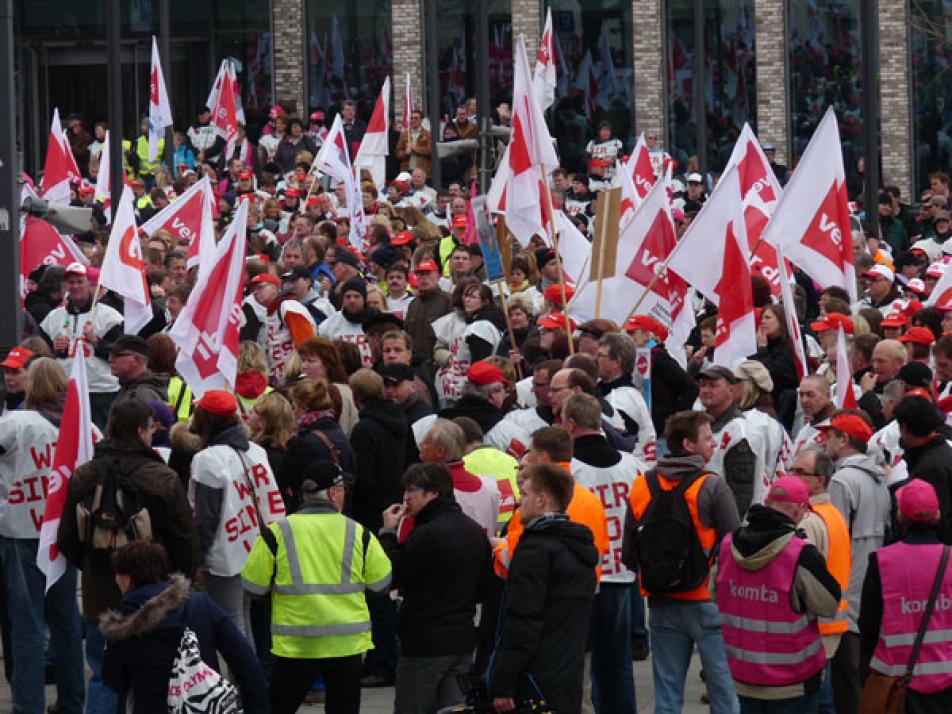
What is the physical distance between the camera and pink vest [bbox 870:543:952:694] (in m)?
8.49

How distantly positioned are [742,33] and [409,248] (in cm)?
1949

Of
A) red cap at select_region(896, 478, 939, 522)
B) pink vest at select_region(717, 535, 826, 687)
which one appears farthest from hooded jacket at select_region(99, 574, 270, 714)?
red cap at select_region(896, 478, 939, 522)

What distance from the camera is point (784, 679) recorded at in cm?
874

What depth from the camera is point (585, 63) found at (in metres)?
39.7

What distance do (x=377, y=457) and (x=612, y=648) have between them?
207cm

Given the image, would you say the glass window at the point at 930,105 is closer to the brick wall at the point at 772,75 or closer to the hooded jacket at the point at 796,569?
the brick wall at the point at 772,75

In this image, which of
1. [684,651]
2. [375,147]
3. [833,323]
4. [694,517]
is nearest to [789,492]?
[694,517]

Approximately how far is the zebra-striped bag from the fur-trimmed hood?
0.11m

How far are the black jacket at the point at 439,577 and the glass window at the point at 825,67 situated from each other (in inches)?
1190

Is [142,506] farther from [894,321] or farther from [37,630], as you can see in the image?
[894,321]

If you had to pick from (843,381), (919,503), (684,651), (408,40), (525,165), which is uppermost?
(408,40)

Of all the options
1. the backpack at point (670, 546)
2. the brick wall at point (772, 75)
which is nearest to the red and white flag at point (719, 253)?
the backpack at point (670, 546)

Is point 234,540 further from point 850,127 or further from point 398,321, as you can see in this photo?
point 850,127

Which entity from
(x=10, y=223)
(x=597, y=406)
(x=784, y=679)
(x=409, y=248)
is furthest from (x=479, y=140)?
(x=784, y=679)
